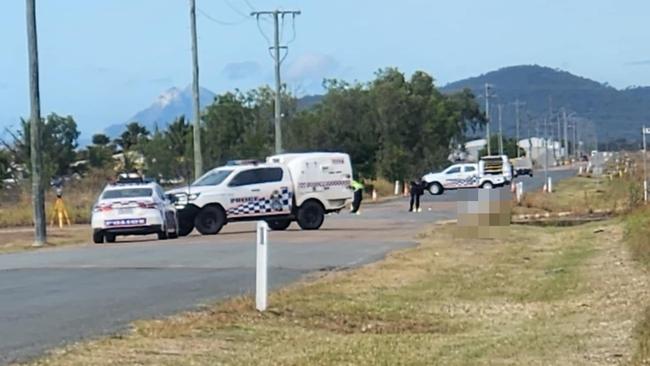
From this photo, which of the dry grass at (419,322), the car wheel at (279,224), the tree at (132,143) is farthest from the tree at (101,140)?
the dry grass at (419,322)

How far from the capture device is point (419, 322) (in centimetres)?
1474

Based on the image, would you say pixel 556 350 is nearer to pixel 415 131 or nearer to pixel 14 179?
pixel 14 179

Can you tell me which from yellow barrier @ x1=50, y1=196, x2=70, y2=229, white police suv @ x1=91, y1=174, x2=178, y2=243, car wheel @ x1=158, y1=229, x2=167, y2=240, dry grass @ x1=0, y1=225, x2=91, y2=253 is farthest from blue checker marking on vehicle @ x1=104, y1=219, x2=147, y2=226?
yellow barrier @ x1=50, y1=196, x2=70, y2=229

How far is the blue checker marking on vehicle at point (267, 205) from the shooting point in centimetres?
3653

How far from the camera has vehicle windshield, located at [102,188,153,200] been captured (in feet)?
111

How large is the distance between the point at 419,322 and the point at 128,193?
20.2 m

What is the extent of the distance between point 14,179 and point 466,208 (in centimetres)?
4408

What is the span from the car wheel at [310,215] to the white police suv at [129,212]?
4577 mm

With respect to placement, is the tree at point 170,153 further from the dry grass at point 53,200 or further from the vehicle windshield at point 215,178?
the vehicle windshield at point 215,178

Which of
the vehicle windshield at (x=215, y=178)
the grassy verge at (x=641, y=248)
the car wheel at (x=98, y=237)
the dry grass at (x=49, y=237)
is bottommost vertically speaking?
the dry grass at (x=49, y=237)

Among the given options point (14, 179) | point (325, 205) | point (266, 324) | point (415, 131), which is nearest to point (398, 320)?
point (266, 324)

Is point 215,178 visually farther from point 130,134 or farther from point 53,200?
point 130,134

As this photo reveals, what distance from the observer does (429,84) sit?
103625 mm

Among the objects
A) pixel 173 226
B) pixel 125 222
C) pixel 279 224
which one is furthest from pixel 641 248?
pixel 279 224
